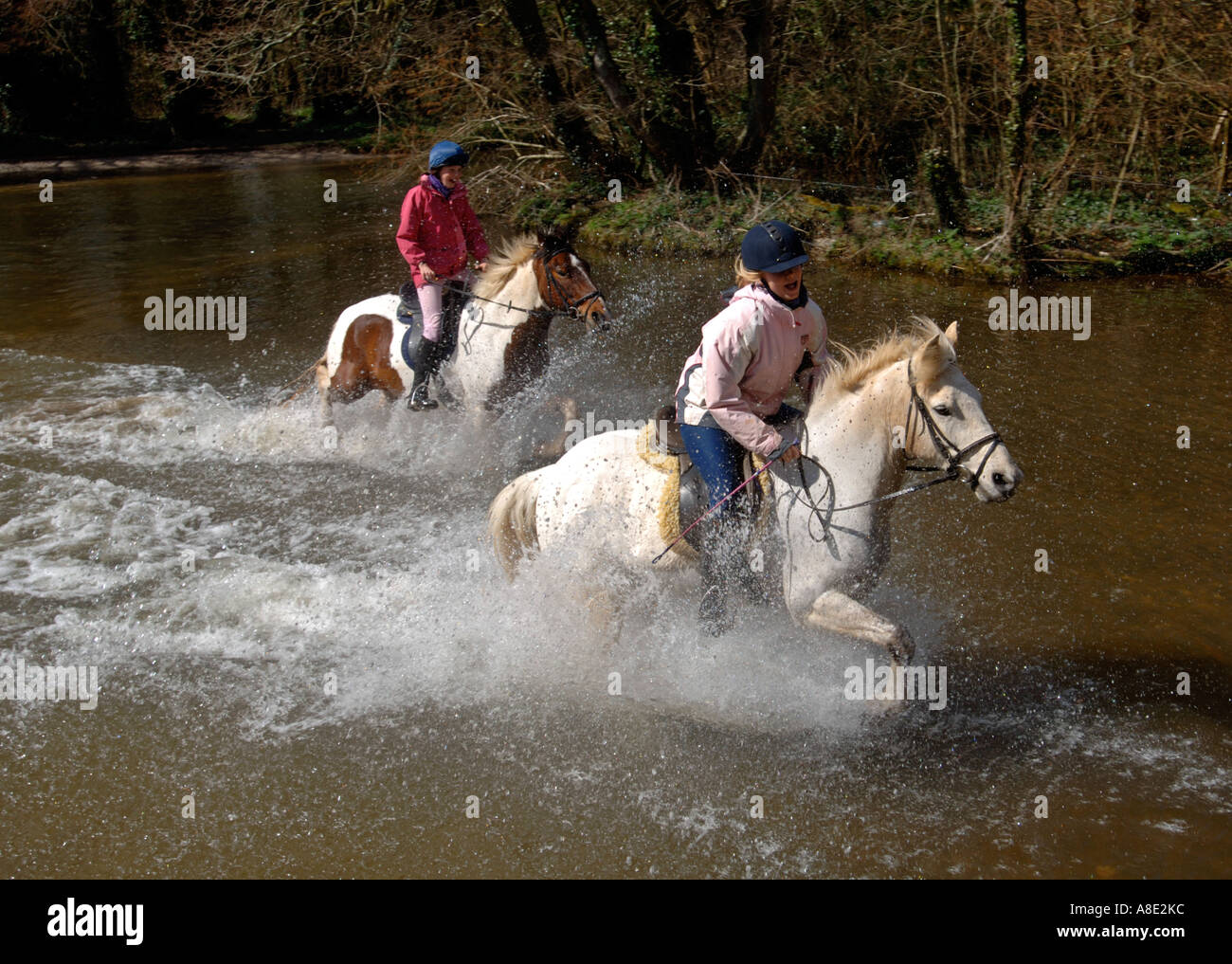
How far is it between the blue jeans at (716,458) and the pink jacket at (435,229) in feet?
13.7

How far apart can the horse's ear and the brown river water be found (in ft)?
4.94

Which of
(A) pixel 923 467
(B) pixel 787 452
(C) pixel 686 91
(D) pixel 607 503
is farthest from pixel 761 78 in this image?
(B) pixel 787 452

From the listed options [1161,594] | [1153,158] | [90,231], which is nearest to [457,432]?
[1161,594]

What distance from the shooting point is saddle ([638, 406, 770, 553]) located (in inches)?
205

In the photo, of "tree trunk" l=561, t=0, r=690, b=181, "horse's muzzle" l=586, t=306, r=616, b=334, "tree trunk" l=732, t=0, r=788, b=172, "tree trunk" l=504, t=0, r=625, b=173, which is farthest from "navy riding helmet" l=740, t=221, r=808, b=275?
"tree trunk" l=504, t=0, r=625, b=173

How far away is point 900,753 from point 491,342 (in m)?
4.78

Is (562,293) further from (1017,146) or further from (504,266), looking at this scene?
(1017,146)

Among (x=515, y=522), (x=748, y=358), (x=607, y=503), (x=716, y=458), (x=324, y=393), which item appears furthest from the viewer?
(x=324, y=393)

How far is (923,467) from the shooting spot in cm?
494

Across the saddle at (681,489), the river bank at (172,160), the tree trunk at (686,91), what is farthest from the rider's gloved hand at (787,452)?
the river bank at (172,160)

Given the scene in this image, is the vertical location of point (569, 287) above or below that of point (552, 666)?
above

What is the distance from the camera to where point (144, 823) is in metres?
4.98

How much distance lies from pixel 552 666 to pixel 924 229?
437 inches

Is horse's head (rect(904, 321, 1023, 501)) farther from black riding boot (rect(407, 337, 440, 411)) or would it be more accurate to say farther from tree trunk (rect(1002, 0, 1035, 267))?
tree trunk (rect(1002, 0, 1035, 267))
